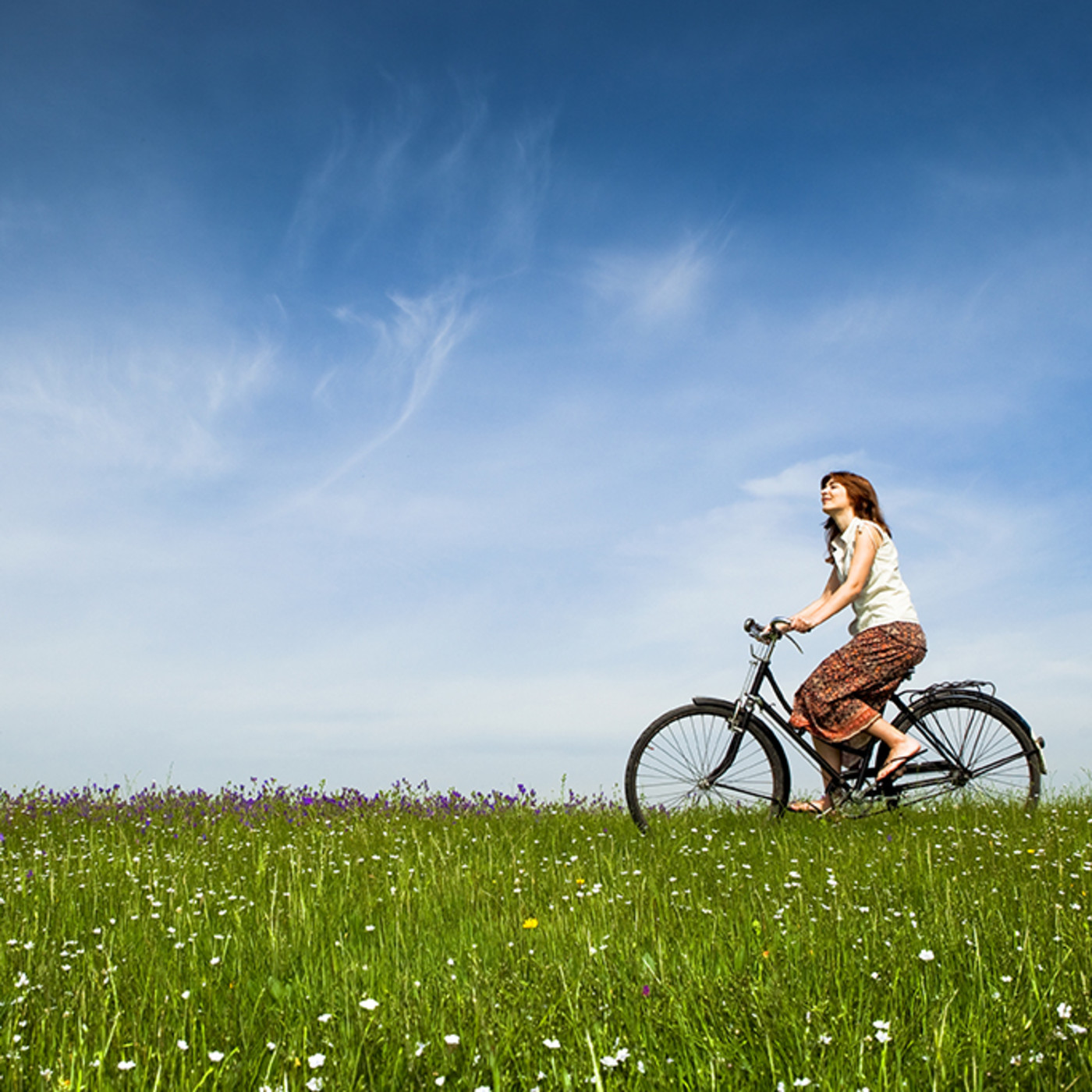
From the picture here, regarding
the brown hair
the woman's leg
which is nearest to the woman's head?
the brown hair

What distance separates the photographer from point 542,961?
4191 mm

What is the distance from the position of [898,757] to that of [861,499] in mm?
2307

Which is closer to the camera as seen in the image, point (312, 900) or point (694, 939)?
point (694, 939)

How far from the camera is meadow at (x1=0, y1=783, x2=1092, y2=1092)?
122 inches

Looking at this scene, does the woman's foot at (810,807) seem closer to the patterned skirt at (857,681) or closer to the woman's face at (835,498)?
the patterned skirt at (857,681)

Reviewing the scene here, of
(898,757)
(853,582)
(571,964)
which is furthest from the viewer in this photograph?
(898,757)

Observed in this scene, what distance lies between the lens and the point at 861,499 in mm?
8625

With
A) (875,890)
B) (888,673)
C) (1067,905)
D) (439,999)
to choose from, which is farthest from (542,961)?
(888,673)

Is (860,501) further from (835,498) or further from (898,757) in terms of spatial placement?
(898,757)

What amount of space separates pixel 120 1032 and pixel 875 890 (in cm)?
382

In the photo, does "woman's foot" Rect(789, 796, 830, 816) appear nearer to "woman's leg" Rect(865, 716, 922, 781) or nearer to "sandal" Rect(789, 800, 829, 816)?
"sandal" Rect(789, 800, 829, 816)

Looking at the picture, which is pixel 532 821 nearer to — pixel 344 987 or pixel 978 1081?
pixel 344 987

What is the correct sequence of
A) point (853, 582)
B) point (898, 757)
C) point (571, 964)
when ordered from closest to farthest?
point (571, 964), point (853, 582), point (898, 757)

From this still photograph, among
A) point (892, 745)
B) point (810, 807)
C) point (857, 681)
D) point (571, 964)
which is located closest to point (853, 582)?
point (857, 681)
